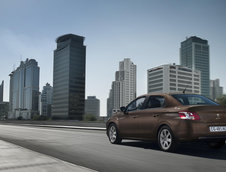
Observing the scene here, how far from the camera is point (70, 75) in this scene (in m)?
188

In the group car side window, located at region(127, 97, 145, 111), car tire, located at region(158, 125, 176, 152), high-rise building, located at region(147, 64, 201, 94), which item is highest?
high-rise building, located at region(147, 64, 201, 94)

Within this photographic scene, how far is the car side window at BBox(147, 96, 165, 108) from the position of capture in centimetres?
830

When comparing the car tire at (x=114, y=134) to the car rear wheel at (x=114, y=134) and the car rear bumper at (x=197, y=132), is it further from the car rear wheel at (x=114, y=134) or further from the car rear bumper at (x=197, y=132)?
the car rear bumper at (x=197, y=132)

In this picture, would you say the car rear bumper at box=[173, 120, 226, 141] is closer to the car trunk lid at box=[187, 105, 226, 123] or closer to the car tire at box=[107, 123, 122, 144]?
the car trunk lid at box=[187, 105, 226, 123]

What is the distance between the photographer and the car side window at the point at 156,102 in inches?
327

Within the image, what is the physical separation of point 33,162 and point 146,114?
146 inches

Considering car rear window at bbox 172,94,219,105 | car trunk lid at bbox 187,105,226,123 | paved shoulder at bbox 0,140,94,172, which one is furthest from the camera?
car rear window at bbox 172,94,219,105

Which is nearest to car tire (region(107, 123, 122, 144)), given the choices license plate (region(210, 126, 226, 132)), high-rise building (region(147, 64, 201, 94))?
license plate (region(210, 126, 226, 132))

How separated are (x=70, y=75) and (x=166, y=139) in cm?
18219

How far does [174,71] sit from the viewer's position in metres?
191

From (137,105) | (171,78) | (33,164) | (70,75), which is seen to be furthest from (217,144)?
(171,78)

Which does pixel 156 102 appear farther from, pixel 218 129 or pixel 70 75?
pixel 70 75

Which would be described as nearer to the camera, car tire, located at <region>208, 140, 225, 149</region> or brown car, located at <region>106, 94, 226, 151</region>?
brown car, located at <region>106, 94, 226, 151</region>

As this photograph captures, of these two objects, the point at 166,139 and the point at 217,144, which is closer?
the point at 166,139
